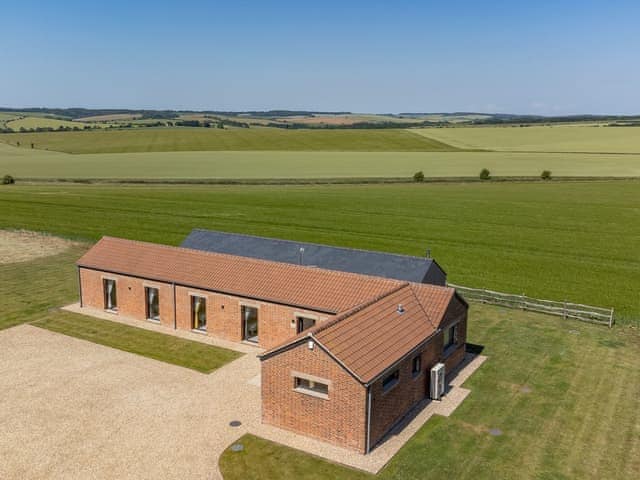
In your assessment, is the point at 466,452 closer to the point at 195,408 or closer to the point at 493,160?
the point at 195,408

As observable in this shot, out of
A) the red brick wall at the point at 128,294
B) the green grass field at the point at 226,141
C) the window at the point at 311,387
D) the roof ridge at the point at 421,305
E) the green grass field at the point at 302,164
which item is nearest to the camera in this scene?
the window at the point at 311,387

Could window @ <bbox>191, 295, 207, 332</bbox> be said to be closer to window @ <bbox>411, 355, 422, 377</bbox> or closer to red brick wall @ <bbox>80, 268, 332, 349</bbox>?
red brick wall @ <bbox>80, 268, 332, 349</bbox>

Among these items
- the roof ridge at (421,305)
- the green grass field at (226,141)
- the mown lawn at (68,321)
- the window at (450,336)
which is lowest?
the mown lawn at (68,321)

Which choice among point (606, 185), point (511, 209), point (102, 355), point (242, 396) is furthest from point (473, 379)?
point (606, 185)

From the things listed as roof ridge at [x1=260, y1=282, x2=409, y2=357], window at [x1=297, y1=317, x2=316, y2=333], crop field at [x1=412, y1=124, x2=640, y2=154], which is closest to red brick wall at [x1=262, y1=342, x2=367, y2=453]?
roof ridge at [x1=260, y1=282, x2=409, y2=357]

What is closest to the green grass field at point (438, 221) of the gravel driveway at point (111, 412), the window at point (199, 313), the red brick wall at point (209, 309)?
the red brick wall at point (209, 309)

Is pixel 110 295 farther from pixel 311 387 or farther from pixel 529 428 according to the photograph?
pixel 529 428

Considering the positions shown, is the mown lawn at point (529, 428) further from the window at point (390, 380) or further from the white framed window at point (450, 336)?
the window at point (390, 380)

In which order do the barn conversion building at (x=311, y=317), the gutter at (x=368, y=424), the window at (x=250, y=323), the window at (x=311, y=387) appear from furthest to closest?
the window at (x=250, y=323) < the window at (x=311, y=387) < the barn conversion building at (x=311, y=317) < the gutter at (x=368, y=424)
